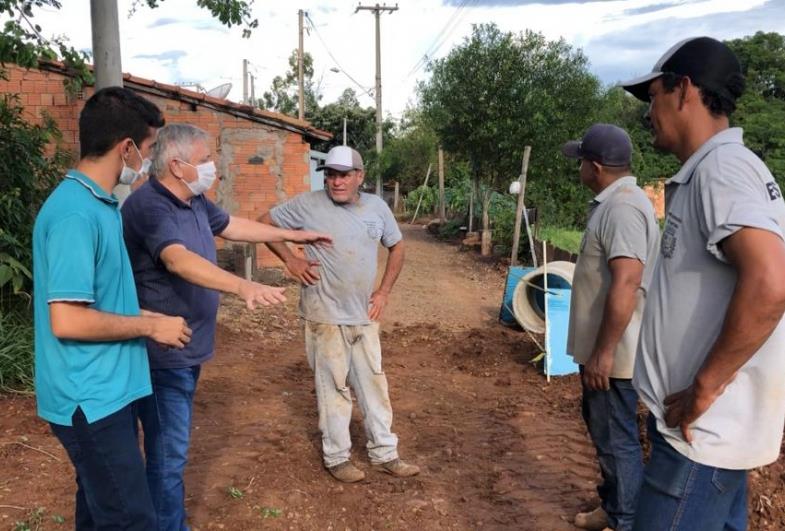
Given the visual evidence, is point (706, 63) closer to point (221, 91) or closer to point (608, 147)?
point (608, 147)

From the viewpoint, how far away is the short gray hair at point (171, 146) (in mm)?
2938

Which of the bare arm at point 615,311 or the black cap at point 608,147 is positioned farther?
the black cap at point 608,147

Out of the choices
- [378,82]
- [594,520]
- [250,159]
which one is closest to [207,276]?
[594,520]

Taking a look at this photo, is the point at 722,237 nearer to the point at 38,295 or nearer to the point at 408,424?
the point at 38,295

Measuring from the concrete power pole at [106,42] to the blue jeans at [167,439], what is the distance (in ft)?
9.18

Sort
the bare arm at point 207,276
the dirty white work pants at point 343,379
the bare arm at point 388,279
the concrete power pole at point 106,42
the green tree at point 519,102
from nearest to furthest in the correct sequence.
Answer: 1. the bare arm at point 207,276
2. the dirty white work pants at point 343,379
3. the bare arm at point 388,279
4. the concrete power pole at point 106,42
5. the green tree at point 519,102

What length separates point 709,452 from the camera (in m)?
1.80

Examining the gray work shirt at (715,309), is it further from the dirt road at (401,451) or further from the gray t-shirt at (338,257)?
the gray t-shirt at (338,257)

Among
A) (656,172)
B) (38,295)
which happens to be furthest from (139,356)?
(656,172)

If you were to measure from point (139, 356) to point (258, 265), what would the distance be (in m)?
9.31

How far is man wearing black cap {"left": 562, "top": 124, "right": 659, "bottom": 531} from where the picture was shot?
3051mm

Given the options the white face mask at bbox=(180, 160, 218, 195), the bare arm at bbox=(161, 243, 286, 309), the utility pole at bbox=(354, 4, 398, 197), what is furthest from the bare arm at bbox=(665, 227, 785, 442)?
the utility pole at bbox=(354, 4, 398, 197)

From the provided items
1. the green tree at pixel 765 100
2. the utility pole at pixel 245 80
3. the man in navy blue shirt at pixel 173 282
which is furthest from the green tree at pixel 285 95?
the man in navy blue shirt at pixel 173 282

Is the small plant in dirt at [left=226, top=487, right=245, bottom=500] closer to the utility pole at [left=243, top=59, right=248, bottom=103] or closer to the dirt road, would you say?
the dirt road
